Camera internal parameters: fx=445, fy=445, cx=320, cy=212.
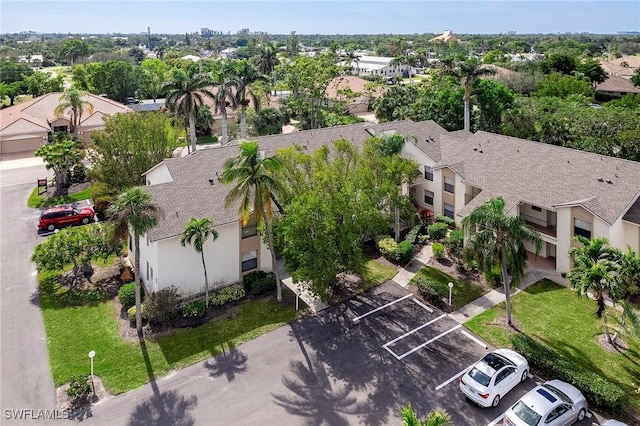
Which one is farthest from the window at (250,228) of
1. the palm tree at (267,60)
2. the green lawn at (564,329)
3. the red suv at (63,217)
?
the palm tree at (267,60)

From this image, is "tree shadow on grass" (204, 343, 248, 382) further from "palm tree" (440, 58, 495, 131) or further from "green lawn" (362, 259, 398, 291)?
"palm tree" (440, 58, 495, 131)

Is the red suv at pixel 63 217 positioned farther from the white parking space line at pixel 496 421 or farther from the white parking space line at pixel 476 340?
the white parking space line at pixel 496 421

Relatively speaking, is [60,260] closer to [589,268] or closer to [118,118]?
[118,118]

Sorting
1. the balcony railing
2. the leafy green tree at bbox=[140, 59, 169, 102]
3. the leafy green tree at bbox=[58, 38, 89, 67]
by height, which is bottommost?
the balcony railing

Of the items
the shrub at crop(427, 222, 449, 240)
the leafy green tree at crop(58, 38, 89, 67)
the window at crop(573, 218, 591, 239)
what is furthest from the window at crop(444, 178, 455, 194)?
the leafy green tree at crop(58, 38, 89, 67)

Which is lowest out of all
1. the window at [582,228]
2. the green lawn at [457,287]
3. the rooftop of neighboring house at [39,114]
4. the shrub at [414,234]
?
the green lawn at [457,287]

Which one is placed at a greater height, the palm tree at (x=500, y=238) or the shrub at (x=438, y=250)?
the palm tree at (x=500, y=238)
